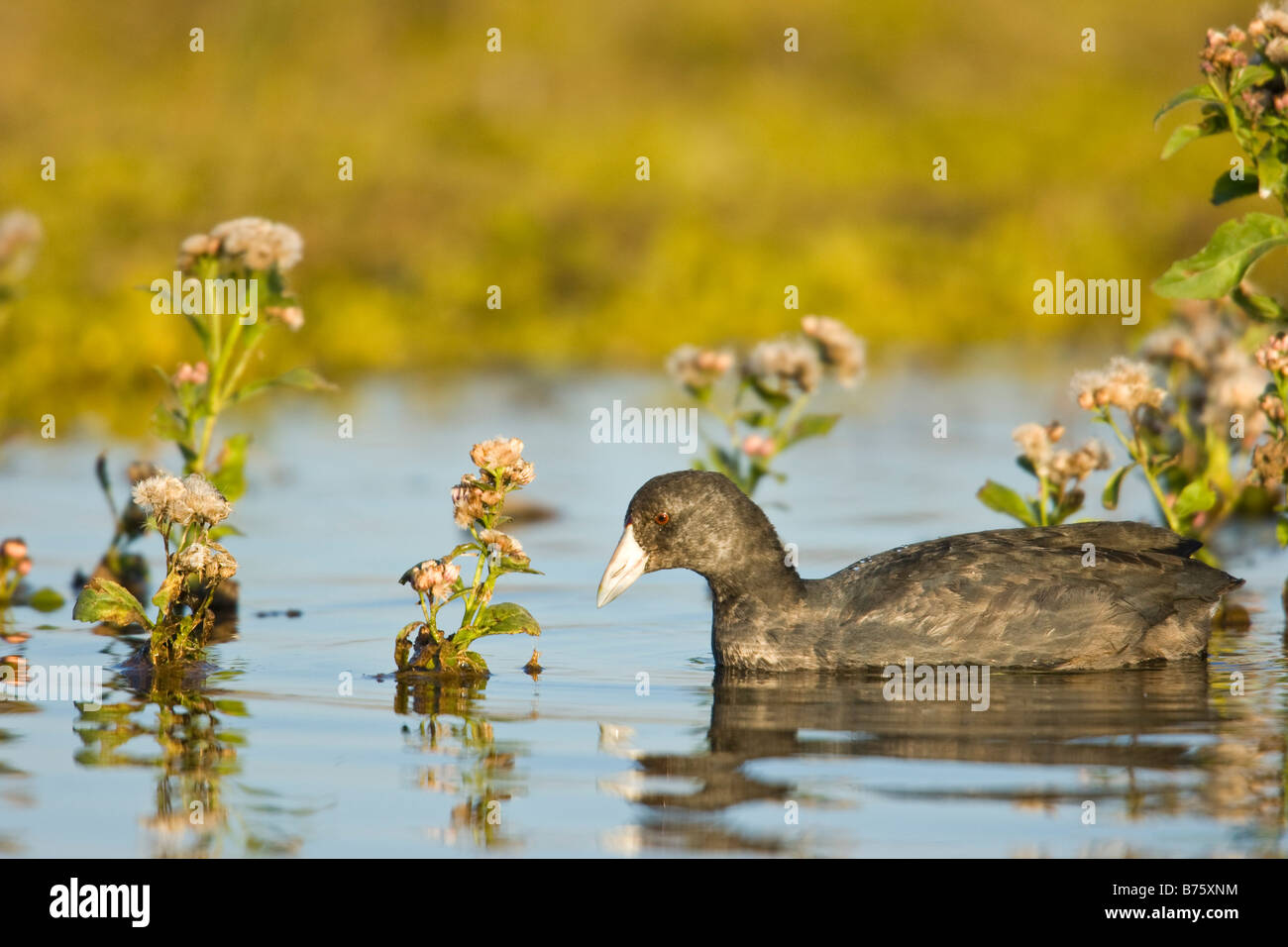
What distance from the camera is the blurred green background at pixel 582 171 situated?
24875mm

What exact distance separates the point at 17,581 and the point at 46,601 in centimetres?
28

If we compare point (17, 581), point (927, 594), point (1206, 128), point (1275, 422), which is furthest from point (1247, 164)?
point (17, 581)

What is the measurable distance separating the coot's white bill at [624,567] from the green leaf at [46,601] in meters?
2.94

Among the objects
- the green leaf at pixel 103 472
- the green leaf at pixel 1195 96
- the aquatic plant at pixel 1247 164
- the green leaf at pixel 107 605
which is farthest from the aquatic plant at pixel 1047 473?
the green leaf at pixel 103 472

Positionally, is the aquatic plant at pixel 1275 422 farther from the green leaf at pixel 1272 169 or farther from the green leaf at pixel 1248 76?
the green leaf at pixel 1248 76

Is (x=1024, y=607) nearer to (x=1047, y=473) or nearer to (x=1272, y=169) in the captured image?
(x=1047, y=473)

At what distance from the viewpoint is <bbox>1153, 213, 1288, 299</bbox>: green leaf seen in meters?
7.90

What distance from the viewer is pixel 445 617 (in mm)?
9438

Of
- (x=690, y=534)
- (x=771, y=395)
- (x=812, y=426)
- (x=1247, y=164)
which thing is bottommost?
(x=690, y=534)

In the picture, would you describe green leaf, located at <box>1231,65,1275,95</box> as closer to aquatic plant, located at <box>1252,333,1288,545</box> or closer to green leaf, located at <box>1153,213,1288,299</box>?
green leaf, located at <box>1153,213,1288,299</box>

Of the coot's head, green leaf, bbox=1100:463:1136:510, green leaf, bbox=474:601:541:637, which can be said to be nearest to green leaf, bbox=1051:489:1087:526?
green leaf, bbox=1100:463:1136:510

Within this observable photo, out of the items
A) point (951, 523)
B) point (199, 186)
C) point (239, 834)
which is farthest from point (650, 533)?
point (199, 186)

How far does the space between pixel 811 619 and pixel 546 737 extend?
5.67 feet

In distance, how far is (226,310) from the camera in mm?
9008
